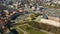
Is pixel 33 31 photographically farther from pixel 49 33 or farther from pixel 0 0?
pixel 0 0

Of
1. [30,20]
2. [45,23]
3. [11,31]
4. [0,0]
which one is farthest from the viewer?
[0,0]

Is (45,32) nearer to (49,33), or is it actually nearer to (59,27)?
(49,33)

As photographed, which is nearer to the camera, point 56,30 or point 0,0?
point 56,30

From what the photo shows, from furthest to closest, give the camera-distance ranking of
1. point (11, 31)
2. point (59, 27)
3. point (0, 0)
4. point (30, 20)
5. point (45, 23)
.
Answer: point (0, 0)
point (30, 20)
point (45, 23)
point (59, 27)
point (11, 31)

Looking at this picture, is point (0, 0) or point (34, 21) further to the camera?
point (0, 0)

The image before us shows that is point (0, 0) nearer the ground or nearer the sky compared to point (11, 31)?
nearer the sky

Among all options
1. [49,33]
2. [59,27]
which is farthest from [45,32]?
[59,27]

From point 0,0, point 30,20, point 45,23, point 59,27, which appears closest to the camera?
point 59,27

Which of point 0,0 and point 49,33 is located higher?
point 0,0

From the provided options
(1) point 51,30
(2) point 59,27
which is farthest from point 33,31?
(2) point 59,27
